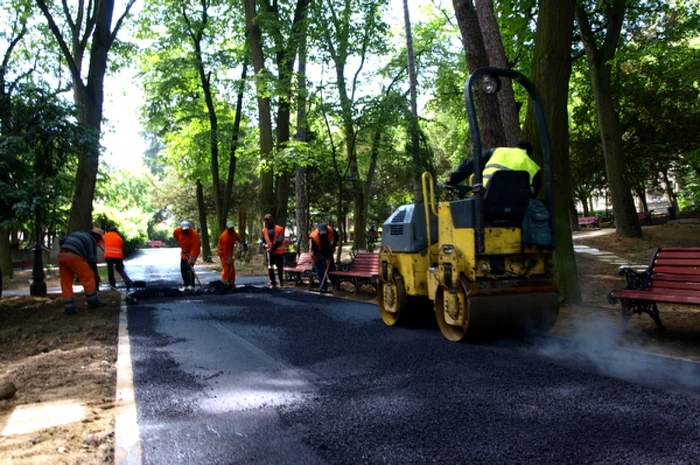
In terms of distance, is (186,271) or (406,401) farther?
(186,271)

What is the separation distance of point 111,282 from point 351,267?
238 inches

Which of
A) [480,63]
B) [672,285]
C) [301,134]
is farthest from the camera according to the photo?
[301,134]

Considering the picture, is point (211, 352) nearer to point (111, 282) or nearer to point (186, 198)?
point (111, 282)

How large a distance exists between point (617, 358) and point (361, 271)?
6.67 metres

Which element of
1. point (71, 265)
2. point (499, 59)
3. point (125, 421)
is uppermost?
point (499, 59)

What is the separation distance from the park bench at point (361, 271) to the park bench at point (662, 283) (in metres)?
5.17

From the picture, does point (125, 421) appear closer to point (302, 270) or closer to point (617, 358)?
point (617, 358)

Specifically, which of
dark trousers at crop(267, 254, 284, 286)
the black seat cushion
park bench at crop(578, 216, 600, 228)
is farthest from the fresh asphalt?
park bench at crop(578, 216, 600, 228)

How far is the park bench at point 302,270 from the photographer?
525 inches

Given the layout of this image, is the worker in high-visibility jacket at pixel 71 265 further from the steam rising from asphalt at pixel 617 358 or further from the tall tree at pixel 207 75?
the tall tree at pixel 207 75

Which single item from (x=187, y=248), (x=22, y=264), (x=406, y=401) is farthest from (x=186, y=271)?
(x=22, y=264)

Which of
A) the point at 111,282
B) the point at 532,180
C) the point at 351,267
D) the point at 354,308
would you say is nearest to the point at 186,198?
the point at 111,282

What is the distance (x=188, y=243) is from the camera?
13.3m

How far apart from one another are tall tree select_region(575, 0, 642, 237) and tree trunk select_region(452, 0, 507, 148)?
844 centimetres
